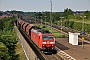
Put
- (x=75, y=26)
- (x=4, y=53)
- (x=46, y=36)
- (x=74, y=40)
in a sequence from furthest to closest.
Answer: (x=75, y=26)
(x=74, y=40)
(x=46, y=36)
(x=4, y=53)

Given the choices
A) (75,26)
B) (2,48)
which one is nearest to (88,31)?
(75,26)

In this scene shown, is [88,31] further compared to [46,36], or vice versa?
[88,31]

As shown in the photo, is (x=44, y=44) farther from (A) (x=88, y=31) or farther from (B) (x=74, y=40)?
(A) (x=88, y=31)

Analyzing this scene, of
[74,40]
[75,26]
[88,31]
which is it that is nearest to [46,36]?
[74,40]

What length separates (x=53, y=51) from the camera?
33.2 m

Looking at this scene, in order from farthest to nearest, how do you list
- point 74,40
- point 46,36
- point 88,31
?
point 88,31 → point 74,40 → point 46,36

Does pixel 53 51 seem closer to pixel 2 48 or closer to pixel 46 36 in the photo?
pixel 46 36

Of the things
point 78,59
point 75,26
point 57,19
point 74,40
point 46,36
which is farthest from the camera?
point 57,19

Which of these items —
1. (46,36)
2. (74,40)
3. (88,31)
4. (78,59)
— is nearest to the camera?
(78,59)

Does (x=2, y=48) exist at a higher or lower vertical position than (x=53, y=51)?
higher

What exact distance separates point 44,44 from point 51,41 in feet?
3.08

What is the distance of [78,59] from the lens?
28.1 metres

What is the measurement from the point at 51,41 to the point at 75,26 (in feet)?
191

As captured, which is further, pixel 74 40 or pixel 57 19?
pixel 57 19
